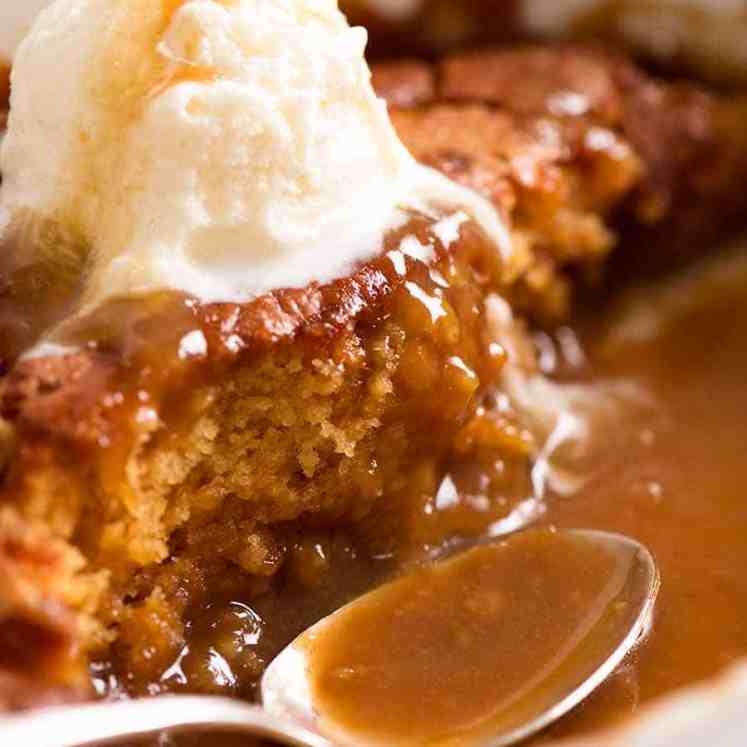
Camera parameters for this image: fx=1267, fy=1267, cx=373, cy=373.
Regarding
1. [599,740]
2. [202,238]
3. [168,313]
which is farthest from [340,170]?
[599,740]

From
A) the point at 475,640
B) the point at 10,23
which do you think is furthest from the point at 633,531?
the point at 10,23

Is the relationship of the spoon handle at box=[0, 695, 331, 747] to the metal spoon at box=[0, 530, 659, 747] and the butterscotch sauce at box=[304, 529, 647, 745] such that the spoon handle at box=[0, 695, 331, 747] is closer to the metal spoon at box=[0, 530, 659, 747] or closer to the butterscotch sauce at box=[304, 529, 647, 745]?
the metal spoon at box=[0, 530, 659, 747]

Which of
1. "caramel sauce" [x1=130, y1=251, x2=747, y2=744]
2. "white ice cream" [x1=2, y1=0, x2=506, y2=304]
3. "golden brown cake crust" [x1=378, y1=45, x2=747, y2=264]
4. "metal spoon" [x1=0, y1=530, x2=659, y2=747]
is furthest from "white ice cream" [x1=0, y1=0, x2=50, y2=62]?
"metal spoon" [x1=0, y1=530, x2=659, y2=747]

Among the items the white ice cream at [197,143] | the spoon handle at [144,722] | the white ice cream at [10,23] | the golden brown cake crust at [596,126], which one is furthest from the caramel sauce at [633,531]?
the white ice cream at [10,23]

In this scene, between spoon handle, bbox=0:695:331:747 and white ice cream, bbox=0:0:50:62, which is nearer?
spoon handle, bbox=0:695:331:747

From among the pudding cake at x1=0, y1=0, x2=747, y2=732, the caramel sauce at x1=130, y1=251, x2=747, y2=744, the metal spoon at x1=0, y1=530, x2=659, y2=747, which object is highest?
the pudding cake at x1=0, y1=0, x2=747, y2=732

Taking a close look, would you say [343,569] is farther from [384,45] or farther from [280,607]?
[384,45]

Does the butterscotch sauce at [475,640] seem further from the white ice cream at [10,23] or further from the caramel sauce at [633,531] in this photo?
the white ice cream at [10,23]
